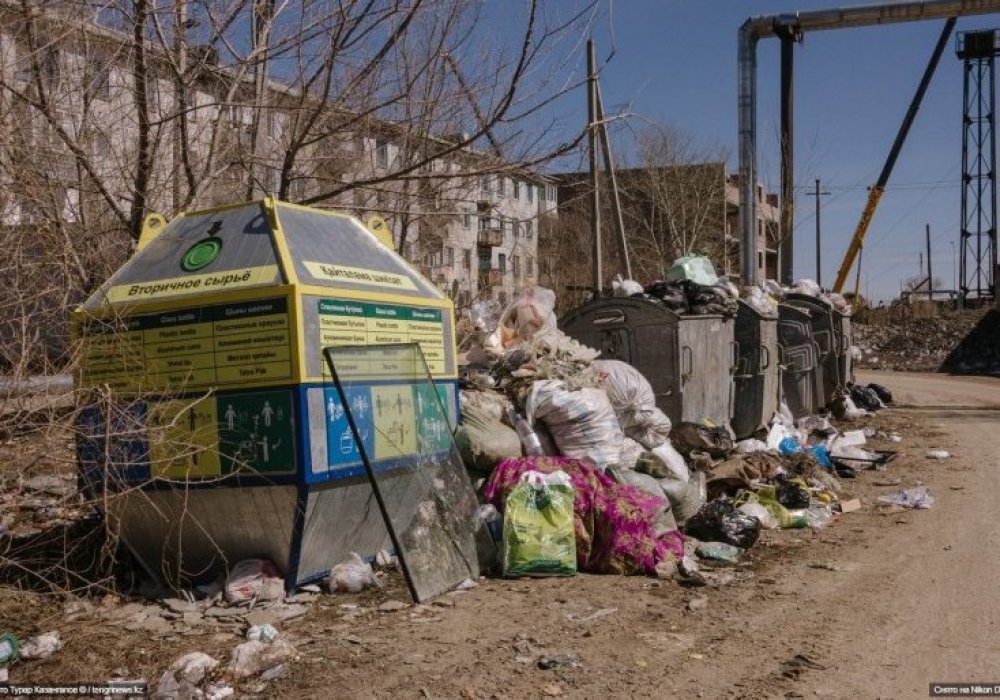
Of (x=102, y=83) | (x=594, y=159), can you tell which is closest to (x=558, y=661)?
(x=102, y=83)

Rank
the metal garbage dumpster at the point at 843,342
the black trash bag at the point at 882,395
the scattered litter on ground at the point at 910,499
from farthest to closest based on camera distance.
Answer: the black trash bag at the point at 882,395 < the metal garbage dumpster at the point at 843,342 < the scattered litter on ground at the point at 910,499

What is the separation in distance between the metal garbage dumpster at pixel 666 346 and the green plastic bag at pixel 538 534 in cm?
363

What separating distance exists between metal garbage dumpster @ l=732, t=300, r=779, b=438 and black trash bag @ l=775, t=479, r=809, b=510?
3143 mm

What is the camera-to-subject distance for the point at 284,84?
6.12m

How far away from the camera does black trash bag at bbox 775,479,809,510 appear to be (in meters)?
6.23

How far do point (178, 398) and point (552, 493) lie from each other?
1879mm

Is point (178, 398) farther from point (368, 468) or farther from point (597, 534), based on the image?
point (597, 534)

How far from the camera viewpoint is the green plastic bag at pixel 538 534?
4574 mm

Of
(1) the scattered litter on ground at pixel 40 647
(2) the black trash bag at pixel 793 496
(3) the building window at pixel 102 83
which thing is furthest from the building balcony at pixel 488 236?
(1) the scattered litter on ground at pixel 40 647

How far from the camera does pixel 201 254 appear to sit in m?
4.50

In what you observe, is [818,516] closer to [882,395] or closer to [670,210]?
[882,395]

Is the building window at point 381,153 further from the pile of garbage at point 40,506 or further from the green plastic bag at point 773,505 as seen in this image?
the green plastic bag at point 773,505

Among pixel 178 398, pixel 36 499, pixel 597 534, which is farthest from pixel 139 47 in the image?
pixel 597 534

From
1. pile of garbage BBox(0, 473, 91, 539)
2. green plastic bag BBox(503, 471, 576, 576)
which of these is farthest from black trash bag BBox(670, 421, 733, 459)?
pile of garbage BBox(0, 473, 91, 539)
